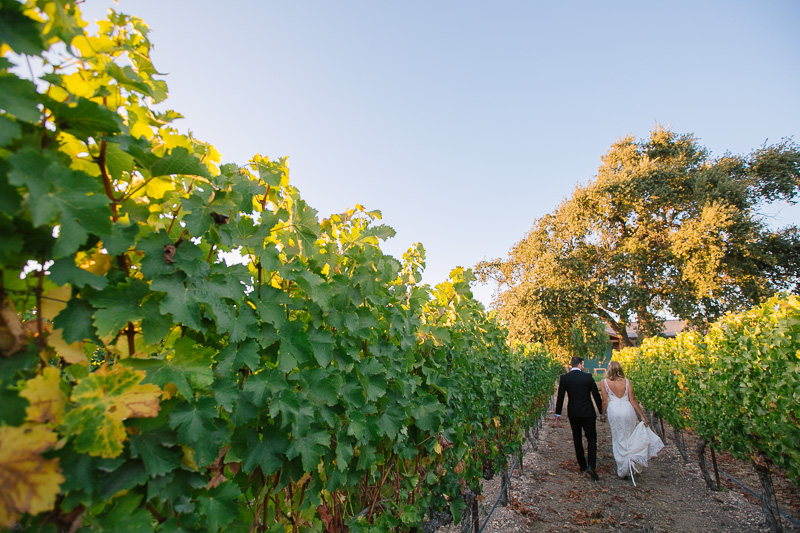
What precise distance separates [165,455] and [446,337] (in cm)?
237

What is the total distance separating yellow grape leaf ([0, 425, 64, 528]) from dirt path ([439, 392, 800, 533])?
5.16 meters

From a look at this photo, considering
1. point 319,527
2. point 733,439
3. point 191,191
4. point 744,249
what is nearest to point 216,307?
point 191,191

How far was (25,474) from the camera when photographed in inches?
27.0

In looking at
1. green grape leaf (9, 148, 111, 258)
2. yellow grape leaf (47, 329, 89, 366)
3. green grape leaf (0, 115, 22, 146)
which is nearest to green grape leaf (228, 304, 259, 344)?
yellow grape leaf (47, 329, 89, 366)

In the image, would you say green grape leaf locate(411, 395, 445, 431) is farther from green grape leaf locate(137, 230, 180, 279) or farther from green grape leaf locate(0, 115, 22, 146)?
green grape leaf locate(0, 115, 22, 146)

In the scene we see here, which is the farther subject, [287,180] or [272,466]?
[287,180]

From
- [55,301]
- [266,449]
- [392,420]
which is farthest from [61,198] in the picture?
[392,420]

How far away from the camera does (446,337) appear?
Result: 315 cm

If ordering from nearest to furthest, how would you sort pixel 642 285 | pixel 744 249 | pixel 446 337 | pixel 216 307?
pixel 216 307, pixel 446 337, pixel 744 249, pixel 642 285

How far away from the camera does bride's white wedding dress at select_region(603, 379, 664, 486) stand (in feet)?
24.0

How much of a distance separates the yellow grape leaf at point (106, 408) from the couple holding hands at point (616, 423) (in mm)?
8097

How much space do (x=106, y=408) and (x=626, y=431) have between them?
28.5 feet

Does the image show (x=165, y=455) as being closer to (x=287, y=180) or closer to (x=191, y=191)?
(x=191, y=191)

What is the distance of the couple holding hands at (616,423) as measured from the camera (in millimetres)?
7340
